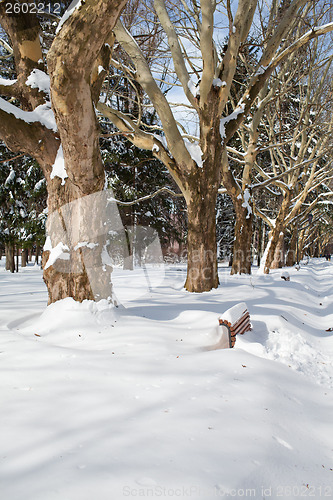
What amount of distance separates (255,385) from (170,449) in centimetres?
110

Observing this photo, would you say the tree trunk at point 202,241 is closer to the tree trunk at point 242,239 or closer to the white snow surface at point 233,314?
the white snow surface at point 233,314

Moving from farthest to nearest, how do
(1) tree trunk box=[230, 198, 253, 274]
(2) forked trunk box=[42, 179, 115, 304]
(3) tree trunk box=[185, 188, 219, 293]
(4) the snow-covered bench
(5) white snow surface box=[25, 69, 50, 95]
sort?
1. (1) tree trunk box=[230, 198, 253, 274]
2. (3) tree trunk box=[185, 188, 219, 293]
3. (5) white snow surface box=[25, 69, 50, 95]
4. (2) forked trunk box=[42, 179, 115, 304]
5. (4) the snow-covered bench

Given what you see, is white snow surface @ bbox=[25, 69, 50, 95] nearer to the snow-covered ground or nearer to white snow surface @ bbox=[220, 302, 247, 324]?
the snow-covered ground

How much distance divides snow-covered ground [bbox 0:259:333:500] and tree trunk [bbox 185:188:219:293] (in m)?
3.02

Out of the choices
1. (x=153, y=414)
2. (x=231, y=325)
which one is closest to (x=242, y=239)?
(x=231, y=325)

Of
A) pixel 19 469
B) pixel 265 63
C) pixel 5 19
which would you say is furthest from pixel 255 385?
pixel 265 63

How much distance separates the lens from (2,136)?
13.3 feet

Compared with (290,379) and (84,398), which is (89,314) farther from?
(290,379)

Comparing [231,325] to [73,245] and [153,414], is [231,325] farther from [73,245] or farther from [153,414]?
[73,245]

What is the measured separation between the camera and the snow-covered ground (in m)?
1.43

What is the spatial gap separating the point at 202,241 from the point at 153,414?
17.0 ft

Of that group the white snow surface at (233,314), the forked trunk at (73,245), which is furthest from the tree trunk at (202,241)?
the forked trunk at (73,245)

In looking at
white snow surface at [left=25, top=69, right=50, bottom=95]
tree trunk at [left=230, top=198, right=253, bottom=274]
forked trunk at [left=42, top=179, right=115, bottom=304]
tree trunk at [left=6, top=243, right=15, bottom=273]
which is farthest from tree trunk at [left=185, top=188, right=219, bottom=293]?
tree trunk at [left=6, top=243, right=15, bottom=273]

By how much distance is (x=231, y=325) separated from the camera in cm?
364
